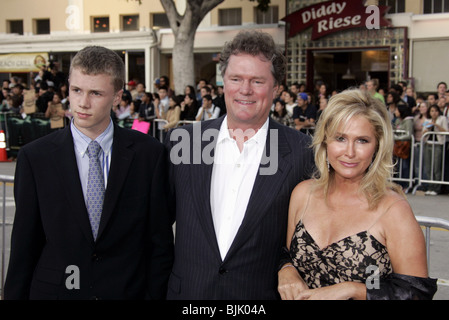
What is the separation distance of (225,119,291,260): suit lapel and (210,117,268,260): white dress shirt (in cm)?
6

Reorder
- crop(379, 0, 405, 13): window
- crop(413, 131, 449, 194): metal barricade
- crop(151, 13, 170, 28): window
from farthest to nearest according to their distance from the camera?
crop(151, 13, 170, 28): window < crop(379, 0, 405, 13): window < crop(413, 131, 449, 194): metal barricade

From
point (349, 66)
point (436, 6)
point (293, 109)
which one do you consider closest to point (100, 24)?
point (349, 66)

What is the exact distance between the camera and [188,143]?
3029 mm

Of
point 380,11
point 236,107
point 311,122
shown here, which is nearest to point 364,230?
point 236,107

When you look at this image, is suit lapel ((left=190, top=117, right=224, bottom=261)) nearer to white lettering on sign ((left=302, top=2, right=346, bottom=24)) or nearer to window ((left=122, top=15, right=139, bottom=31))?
white lettering on sign ((left=302, top=2, right=346, bottom=24))

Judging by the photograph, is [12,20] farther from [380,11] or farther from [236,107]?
[236,107]

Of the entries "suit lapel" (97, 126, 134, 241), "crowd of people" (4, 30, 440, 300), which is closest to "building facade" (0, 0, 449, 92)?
"crowd of people" (4, 30, 440, 300)

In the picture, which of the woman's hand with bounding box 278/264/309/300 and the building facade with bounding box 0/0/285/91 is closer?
the woman's hand with bounding box 278/264/309/300

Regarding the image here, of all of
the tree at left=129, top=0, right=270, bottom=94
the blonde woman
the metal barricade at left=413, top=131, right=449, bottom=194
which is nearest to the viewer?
the blonde woman

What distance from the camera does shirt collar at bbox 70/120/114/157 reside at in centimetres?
280

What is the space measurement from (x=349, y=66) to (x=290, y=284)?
18361mm
